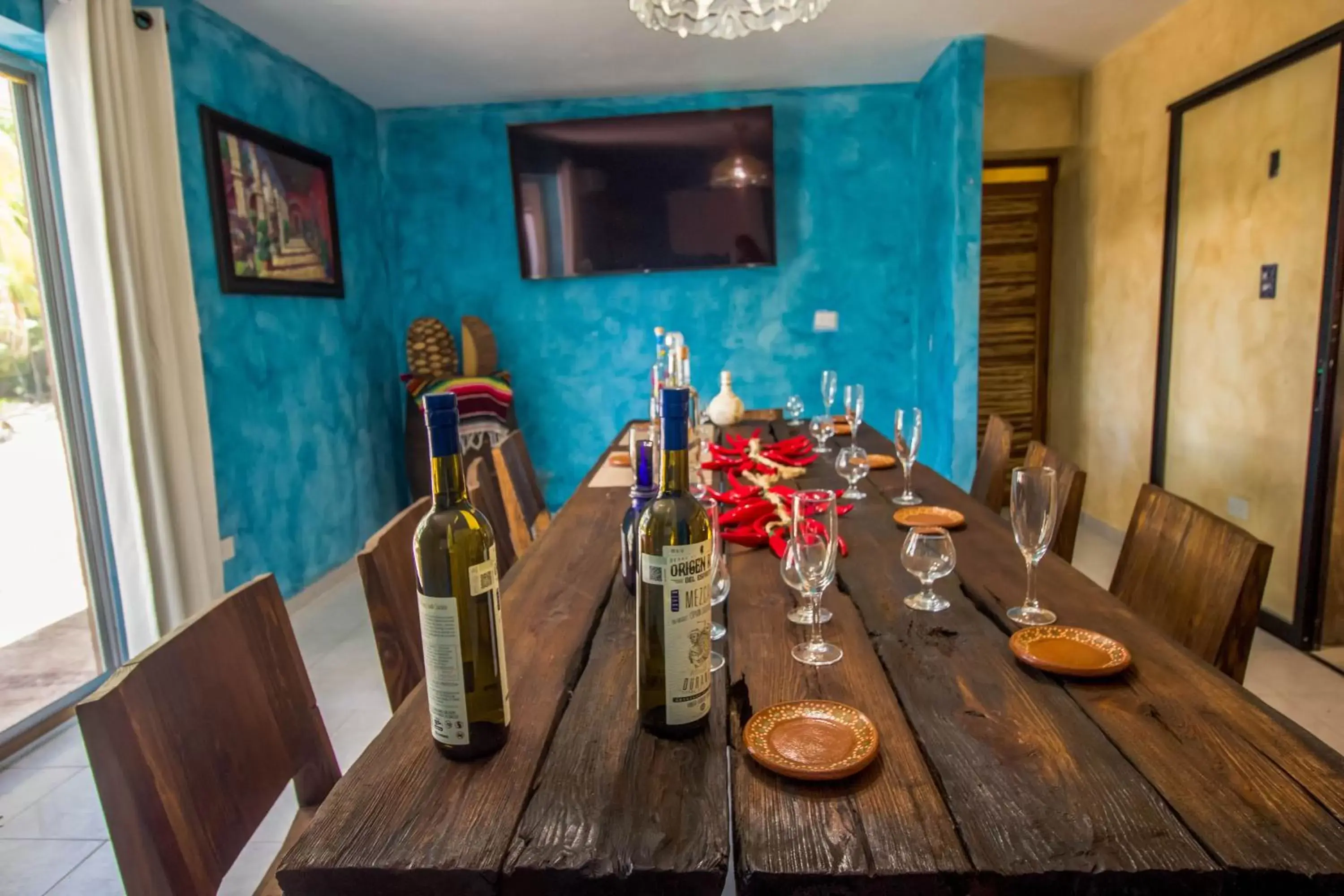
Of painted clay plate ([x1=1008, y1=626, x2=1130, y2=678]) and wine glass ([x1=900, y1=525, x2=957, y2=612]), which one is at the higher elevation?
wine glass ([x1=900, y1=525, x2=957, y2=612])

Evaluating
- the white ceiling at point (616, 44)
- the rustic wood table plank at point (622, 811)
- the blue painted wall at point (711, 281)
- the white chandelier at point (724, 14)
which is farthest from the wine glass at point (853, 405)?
the blue painted wall at point (711, 281)

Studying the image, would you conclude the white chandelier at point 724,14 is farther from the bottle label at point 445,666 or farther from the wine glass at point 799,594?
the bottle label at point 445,666

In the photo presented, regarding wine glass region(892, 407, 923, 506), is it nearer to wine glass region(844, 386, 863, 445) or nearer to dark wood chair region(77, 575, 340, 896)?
wine glass region(844, 386, 863, 445)

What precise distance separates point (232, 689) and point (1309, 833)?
108 centimetres

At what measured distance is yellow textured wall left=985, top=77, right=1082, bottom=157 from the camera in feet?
14.1

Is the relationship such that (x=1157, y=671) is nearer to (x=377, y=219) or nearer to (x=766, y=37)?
(x=766, y=37)

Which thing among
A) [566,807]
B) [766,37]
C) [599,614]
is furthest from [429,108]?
[566,807]

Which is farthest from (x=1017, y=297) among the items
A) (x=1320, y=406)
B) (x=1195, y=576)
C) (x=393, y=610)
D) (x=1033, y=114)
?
(x=393, y=610)

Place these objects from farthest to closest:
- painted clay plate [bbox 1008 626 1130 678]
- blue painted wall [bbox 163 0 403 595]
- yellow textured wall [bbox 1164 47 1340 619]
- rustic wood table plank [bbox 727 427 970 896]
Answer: blue painted wall [bbox 163 0 403 595]
yellow textured wall [bbox 1164 47 1340 619]
painted clay plate [bbox 1008 626 1130 678]
rustic wood table plank [bbox 727 427 970 896]

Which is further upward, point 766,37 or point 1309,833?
A: point 766,37

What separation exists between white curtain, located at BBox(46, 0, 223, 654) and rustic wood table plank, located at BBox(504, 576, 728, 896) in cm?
219

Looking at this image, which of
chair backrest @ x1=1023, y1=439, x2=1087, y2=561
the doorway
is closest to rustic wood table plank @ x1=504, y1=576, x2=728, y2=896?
chair backrest @ x1=1023, y1=439, x2=1087, y2=561

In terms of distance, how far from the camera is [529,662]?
3.52 ft

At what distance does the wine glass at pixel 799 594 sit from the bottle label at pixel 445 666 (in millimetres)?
464
